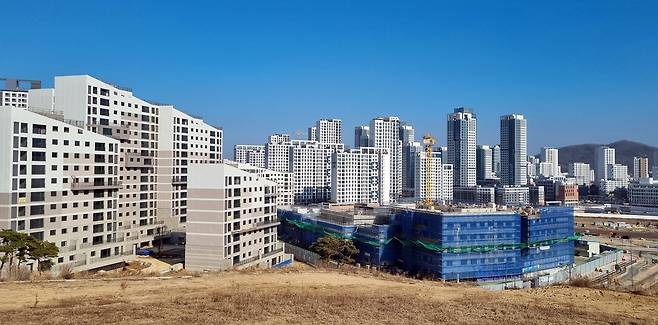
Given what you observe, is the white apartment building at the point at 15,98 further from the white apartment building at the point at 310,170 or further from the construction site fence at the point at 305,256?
the white apartment building at the point at 310,170

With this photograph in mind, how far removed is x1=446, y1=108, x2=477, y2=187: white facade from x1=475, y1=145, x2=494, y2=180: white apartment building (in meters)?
15.1

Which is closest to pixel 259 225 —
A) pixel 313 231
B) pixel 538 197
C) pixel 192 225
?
pixel 192 225

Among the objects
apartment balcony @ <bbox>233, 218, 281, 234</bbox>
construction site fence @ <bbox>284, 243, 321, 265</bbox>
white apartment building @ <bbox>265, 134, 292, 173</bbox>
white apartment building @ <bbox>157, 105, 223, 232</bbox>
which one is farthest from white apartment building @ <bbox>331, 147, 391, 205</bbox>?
apartment balcony @ <bbox>233, 218, 281, 234</bbox>

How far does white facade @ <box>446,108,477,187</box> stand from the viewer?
11756 cm

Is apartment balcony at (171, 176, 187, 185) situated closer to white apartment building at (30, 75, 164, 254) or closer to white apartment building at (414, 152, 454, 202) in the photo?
white apartment building at (30, 75, 164, 254)

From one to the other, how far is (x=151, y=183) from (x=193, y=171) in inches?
358

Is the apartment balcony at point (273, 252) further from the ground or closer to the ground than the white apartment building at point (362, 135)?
closer to the ground

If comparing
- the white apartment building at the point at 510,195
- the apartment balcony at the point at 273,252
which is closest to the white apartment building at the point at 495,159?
the white apartment building at the point at 510,195

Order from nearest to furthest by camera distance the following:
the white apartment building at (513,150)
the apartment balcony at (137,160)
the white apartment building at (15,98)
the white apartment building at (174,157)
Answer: the apartment balcony at (137,160) < the white apartment building at (15,98) < the white apartment building at (174,157) < the white apartment building at (513,150)

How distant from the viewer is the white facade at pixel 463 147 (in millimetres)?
117562

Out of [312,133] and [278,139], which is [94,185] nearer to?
[278,139]

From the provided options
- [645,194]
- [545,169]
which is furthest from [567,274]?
[545,169]

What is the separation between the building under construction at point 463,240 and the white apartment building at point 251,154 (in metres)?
51.5

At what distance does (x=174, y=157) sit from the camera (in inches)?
1425
